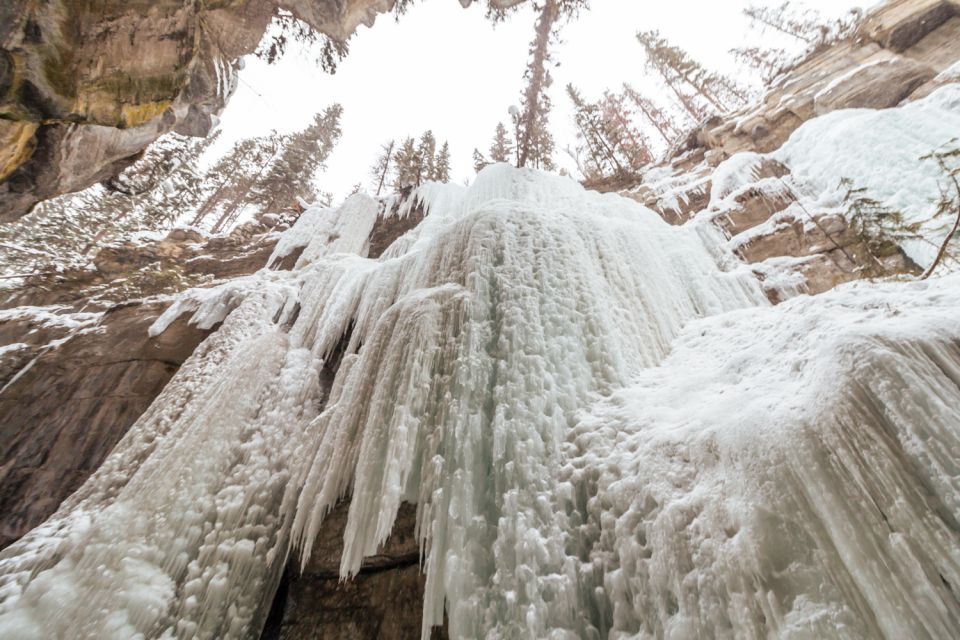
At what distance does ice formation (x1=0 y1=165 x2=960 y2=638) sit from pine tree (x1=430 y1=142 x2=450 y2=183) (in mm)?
17692

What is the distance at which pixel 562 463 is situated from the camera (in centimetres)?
292

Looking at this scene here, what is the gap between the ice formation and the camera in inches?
64.7

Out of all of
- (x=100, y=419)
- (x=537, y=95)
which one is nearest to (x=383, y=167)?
(x=537, y=95)

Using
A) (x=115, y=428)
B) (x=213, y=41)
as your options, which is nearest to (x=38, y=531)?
(x=115, y=428)

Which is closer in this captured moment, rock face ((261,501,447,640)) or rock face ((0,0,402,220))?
rock face ((261,501,447,640))

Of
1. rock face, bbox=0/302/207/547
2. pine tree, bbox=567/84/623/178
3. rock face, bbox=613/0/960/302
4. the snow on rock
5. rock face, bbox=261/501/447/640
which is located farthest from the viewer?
pine tree, bbox=567/84/623/178

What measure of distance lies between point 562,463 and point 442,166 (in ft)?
73.9

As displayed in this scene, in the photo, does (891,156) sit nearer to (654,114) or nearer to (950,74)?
(950,74)

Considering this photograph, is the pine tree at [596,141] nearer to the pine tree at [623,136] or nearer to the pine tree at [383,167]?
the pine tree at [623,136]

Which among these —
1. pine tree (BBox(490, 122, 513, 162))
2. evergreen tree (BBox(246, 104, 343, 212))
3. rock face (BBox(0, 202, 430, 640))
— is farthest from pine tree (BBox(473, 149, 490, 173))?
rock face (BBox(0, 202, 430, 640))

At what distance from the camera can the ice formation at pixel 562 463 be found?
64.7 inches

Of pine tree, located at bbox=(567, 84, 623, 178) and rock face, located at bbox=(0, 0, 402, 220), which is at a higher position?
pine tree, located at bbox=(567, 84, 623, 178)

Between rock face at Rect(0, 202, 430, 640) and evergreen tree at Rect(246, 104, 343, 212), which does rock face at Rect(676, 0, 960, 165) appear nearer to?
rock face at Rect(0, 202, 430, 640)

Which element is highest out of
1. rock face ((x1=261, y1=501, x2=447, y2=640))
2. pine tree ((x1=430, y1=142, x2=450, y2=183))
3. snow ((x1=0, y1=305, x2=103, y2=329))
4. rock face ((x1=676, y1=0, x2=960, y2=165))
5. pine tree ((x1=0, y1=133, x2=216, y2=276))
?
pine tree ((x1=430, y1=142, x2=450, y2=183))
